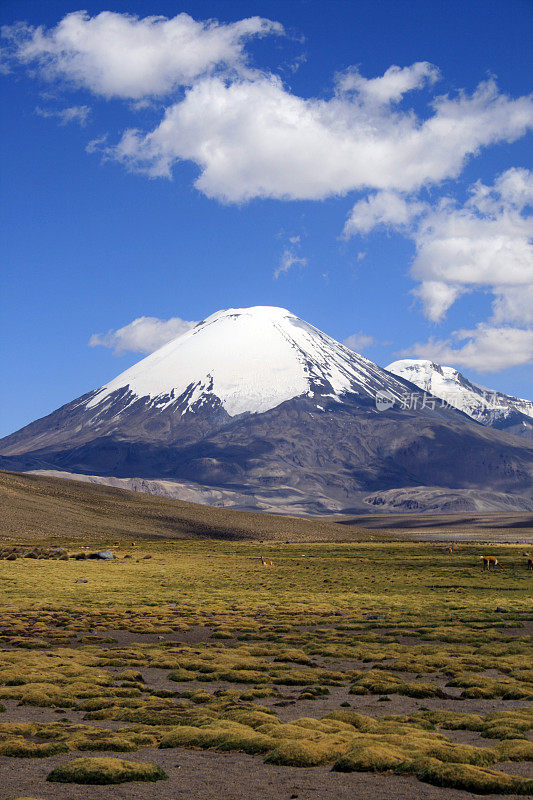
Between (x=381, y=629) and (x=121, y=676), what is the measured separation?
19028 millimetres

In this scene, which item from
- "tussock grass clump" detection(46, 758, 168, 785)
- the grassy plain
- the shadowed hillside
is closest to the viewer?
"tussock grass clump" detection(46, 758, 168, 785)

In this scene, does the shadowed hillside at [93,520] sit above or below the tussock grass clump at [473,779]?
below

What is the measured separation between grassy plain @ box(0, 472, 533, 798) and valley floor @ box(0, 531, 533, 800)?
80 mm

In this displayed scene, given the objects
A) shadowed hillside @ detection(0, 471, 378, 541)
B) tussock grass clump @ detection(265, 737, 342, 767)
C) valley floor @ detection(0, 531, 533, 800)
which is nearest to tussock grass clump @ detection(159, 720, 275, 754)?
valley floor @ detection(0, 531, 533, 800)

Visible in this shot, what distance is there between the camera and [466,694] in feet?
85.1

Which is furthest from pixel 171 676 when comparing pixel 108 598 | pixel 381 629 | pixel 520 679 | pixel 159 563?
pixel 159 563

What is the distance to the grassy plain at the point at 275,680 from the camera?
59.3 feet

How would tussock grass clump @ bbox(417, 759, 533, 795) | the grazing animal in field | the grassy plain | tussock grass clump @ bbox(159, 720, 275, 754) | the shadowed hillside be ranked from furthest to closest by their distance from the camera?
1. the shadowed hillside
2. the grazing animal in field
3. tussock grass clump @ bbox(159, 720, 275, 754)
4. the grassy plain
5. tussock grass clump @ bbox(417, 759, 533, 795)

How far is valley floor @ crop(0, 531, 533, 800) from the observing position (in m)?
16.8

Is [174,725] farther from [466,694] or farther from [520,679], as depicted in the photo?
[520,679]

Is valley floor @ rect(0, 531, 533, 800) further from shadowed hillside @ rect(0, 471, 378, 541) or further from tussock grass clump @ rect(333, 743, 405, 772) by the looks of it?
shadowed hillside @ rect(0, 471, 378, 541)

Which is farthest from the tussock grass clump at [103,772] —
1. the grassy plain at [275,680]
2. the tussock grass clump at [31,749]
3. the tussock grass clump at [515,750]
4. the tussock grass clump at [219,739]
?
the tussock grass clump at [515,750]

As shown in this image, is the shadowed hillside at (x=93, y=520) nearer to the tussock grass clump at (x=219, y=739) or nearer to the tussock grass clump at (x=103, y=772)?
the tussock grass clump at (x=219, y=739)

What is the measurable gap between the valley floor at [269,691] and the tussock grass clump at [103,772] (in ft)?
0.54
